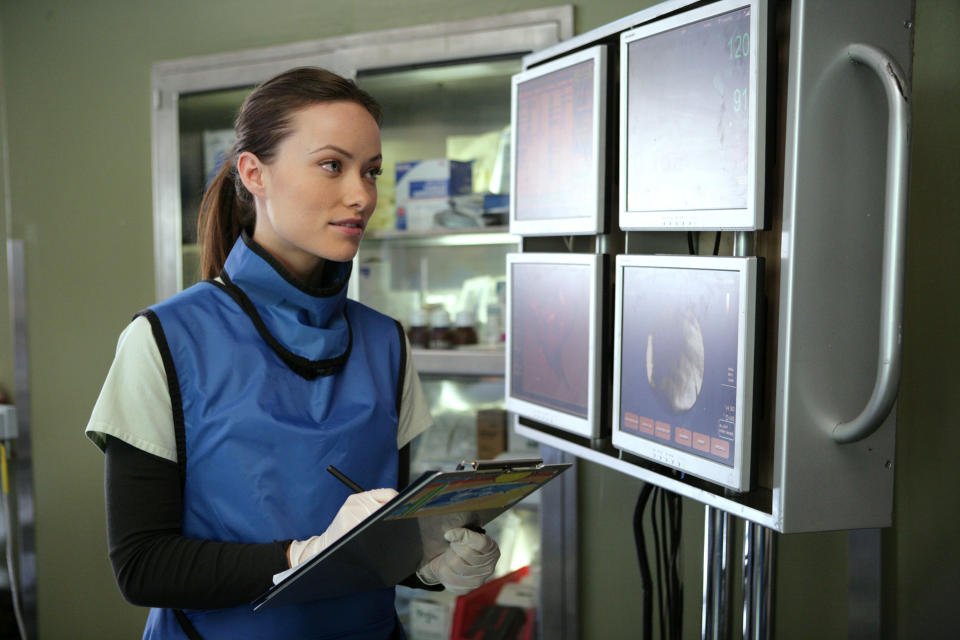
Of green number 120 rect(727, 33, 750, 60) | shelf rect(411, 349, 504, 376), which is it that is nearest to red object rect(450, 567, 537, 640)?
shelf rect(411, 349, 504, 376)

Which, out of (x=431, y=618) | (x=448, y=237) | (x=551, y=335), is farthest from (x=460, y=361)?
(x=431, y=618)

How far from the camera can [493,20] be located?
7.79 feet

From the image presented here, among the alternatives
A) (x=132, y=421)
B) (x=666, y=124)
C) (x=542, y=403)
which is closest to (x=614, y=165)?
(x=666, y=124)

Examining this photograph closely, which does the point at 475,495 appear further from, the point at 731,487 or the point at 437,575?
the point at 731,487

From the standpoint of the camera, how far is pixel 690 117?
138 centimetres

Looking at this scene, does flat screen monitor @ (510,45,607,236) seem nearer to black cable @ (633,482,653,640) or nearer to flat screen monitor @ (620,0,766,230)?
flat screen monitor @ (620,0,766,230)

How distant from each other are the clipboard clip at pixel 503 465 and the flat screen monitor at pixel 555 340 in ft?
1.84

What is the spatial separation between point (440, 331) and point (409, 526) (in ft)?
4.97

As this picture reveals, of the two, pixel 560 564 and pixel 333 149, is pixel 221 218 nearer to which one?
pixel 333 149

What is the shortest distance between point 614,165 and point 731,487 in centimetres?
68

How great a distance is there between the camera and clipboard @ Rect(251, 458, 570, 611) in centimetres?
100

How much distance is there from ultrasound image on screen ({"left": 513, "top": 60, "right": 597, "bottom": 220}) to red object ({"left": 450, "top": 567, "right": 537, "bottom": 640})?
1.14 metres

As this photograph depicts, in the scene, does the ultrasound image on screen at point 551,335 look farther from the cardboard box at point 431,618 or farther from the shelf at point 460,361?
the cardboard box at point 431,618

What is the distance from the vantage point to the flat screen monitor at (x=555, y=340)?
1.67 m
